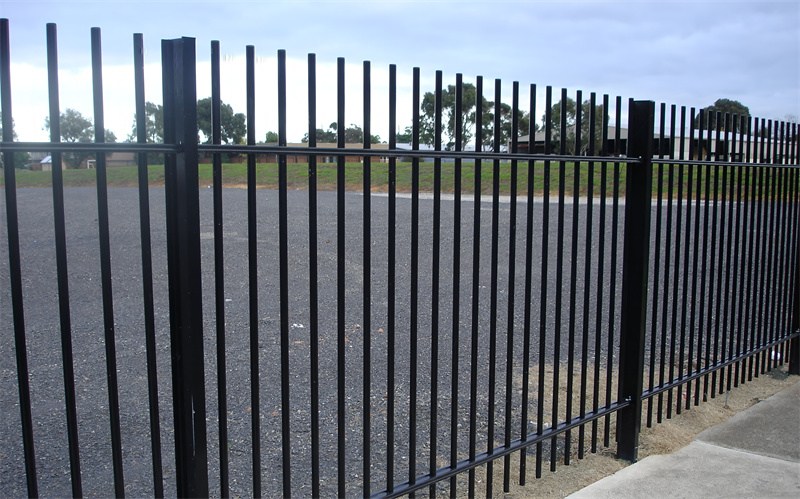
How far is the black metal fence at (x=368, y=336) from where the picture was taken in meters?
2.29

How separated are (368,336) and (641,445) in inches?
102

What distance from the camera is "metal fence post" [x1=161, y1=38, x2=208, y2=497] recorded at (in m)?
2.28

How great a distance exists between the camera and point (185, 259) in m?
2.31

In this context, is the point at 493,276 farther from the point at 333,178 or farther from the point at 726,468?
the point at 333,178

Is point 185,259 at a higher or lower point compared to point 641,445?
higher

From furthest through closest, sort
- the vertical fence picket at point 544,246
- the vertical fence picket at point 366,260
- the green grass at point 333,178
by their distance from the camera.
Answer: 1. the green grass at point 333,178
2. the vertical fence picket at point 544,246
3. the vertical fence picket at point 366,260

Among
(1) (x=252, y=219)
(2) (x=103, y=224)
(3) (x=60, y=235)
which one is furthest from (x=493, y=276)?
(3) (x=60, y=235)

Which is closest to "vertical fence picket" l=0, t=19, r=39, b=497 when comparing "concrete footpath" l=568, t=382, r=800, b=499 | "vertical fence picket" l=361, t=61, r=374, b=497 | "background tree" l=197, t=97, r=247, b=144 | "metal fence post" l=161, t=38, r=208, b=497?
"metal fence post" l=161, t=38, r=208, b=497

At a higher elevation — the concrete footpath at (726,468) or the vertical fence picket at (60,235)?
the vertical fence picket at (60,235)

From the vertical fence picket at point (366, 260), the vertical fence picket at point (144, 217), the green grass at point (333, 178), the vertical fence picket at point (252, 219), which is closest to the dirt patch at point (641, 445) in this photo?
the vertical fence picket at point (366, 260)

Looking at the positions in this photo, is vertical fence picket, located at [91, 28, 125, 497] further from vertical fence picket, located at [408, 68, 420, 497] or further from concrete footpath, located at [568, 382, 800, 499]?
concrete footpath, located at [568, 382, 800, 499]

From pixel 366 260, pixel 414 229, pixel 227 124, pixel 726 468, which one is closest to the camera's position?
pixel 366 260

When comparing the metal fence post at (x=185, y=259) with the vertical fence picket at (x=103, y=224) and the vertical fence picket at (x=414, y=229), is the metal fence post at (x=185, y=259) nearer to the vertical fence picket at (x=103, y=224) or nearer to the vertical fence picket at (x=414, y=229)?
the vertical fence picket at (x=103, y=224)

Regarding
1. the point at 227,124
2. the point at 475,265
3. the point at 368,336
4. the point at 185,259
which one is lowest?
the point at 368,336
